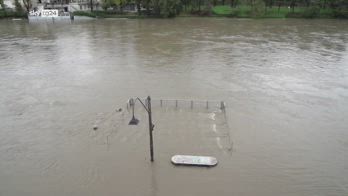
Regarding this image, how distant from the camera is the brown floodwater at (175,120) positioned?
11.2 meters

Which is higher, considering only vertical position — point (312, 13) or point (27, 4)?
point (27, 4)

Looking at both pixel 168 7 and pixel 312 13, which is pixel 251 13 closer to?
pixel 312 13

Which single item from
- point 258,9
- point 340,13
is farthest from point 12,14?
point 340,13

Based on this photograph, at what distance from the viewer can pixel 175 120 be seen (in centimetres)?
1517

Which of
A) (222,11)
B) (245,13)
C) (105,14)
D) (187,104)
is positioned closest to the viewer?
(187,104)

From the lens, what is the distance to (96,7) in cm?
6059

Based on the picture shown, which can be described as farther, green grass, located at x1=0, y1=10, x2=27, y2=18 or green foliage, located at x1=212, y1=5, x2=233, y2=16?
green grass, located at x1=0, y1=10, x2=27, y2=18

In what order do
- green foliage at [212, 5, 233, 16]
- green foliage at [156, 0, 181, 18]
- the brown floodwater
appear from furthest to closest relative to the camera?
green foliage at [212, 5, 233, 16]
green foliage at [156, 0, 181, 18]
the brown floodwater

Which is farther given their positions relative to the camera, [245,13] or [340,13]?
[245,13]

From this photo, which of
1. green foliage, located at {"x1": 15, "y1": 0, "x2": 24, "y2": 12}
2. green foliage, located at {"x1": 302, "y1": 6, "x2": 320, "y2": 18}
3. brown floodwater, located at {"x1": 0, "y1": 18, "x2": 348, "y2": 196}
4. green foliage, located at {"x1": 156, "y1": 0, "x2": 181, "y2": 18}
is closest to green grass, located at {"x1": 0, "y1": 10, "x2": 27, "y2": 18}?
green foliage, located at {"x1": 15, "y1": 0, "x2": 24, "y2": 12}

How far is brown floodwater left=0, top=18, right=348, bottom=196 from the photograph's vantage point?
11179mm

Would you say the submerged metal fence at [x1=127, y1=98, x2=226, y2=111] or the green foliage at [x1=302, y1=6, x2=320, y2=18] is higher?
the green foliage at [x1=302, y1=6, x2=320, y2=18]

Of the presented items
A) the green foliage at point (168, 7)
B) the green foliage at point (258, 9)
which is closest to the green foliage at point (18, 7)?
the green foliage at point (168, 7)

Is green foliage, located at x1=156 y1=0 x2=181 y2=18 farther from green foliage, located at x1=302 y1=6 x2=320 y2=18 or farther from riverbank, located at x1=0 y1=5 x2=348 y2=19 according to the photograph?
green foliage, located at x1=302 y1=6 x2=320 y2=18
